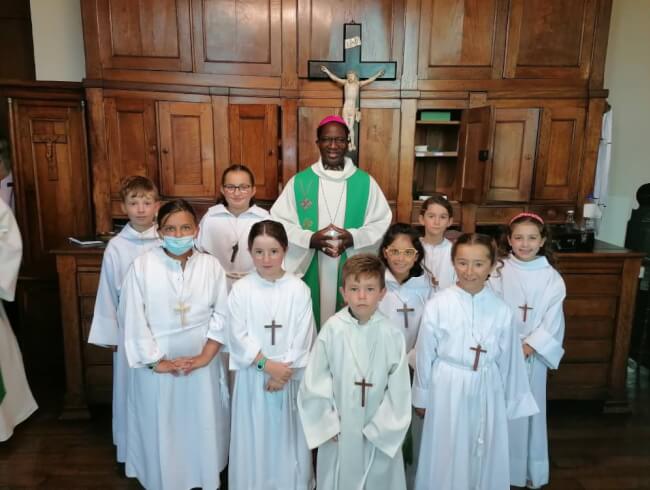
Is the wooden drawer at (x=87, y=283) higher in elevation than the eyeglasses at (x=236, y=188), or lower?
lower

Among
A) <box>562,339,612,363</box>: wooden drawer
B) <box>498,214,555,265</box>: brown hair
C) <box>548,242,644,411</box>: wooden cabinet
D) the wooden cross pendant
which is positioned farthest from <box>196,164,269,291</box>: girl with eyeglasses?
<box>562,339,612,363</box>: wooden drawer

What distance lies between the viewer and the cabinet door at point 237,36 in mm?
3908

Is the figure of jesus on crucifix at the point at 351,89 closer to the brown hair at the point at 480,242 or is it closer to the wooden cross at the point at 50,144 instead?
the brown hair at the point at 480,242

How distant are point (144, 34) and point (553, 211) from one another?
11.5 feet

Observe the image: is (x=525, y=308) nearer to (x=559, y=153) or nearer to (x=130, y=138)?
(x=559, y=153)

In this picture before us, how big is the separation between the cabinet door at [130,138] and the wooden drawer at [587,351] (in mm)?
3439

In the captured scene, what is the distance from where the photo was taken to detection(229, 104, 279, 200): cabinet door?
4.07 meters

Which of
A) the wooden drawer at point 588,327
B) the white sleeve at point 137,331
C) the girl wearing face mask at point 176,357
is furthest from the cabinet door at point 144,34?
the wooden drawer at point 588,327

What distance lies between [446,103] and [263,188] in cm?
163

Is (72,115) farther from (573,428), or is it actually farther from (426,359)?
(573,428)

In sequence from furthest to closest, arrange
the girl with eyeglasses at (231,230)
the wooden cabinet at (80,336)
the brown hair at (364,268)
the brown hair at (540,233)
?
1. the wooden cabinet at (80,336)
2. the girl with eyeglasses at (231,230)
3. the brown hair at (540,233)
4. the brown hair at (364,268)

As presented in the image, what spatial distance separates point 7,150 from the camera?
432 centimetres

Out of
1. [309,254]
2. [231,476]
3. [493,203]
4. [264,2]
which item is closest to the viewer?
[231,476]

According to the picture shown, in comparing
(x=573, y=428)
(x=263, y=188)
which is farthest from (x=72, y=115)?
(x=573, y=428)
